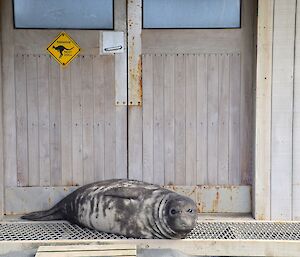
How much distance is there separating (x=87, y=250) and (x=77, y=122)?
1.11 meters

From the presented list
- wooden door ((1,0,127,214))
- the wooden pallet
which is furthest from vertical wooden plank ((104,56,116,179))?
the wooden pallet

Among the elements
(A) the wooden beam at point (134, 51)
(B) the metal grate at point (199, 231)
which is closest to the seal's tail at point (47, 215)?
(B) the metal grate at point (199, 231)

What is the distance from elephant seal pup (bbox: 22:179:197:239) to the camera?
3.01m

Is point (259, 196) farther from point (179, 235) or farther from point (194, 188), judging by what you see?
point (179, 235)

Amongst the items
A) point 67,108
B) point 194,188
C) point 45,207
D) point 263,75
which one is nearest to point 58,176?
point 45,207

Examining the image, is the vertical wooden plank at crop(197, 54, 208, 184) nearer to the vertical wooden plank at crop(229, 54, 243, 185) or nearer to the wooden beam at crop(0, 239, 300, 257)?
the vertical wooden plank at crop(229, 54, 243, 185)

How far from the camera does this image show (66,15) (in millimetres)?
3666

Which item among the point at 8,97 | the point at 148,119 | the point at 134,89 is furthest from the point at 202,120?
the point at 8,97

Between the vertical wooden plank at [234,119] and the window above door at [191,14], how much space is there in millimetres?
286

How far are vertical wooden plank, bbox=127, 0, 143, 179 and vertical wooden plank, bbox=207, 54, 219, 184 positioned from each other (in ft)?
1.68

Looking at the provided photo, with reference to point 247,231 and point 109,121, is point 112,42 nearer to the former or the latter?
point 109,121

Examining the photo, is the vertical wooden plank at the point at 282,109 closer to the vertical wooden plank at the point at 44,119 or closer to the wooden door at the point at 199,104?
the wooden door at the point at 199,104

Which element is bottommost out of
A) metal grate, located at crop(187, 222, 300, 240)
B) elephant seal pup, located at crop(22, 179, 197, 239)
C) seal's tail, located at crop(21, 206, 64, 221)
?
metal grate, located at crop(187, 222, 300, 240)

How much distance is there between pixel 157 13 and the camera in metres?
3.67
